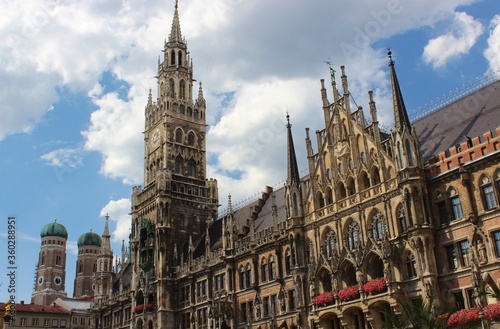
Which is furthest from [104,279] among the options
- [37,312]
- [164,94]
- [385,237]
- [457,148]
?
[457,148]

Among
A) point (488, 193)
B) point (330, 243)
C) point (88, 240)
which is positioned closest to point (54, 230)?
point (88, 240)

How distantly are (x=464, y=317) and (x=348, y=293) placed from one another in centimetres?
952

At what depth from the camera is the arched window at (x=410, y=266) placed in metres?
38.1

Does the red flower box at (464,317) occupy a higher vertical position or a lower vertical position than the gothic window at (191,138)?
lower

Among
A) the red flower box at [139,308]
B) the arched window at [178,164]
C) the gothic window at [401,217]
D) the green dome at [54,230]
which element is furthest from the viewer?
the green dome at [54,230]

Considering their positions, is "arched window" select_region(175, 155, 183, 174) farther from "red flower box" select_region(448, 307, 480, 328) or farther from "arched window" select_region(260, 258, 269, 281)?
"red flower box" select_region(448, 307, 480, 328)

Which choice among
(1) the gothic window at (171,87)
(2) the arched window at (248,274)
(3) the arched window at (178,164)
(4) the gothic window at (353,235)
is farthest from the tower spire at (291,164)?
(1) the gothic window at (171,87)

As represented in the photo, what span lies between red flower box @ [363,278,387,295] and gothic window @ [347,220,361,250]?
3.84m

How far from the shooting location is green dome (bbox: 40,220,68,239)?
166 m

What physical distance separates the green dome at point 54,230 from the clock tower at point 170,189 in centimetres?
9940

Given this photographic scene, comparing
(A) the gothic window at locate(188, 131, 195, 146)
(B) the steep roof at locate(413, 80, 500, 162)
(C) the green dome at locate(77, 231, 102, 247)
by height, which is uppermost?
(C) the green dome at locate(77, 231, 102, 247)

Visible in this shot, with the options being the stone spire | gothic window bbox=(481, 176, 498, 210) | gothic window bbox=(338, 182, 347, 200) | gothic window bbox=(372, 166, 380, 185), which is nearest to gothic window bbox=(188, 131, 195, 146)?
the stone spire

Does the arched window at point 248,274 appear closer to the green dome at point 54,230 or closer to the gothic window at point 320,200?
the gothic window at point 320,200

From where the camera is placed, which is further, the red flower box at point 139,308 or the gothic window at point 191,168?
the gothic window at point 191,168
